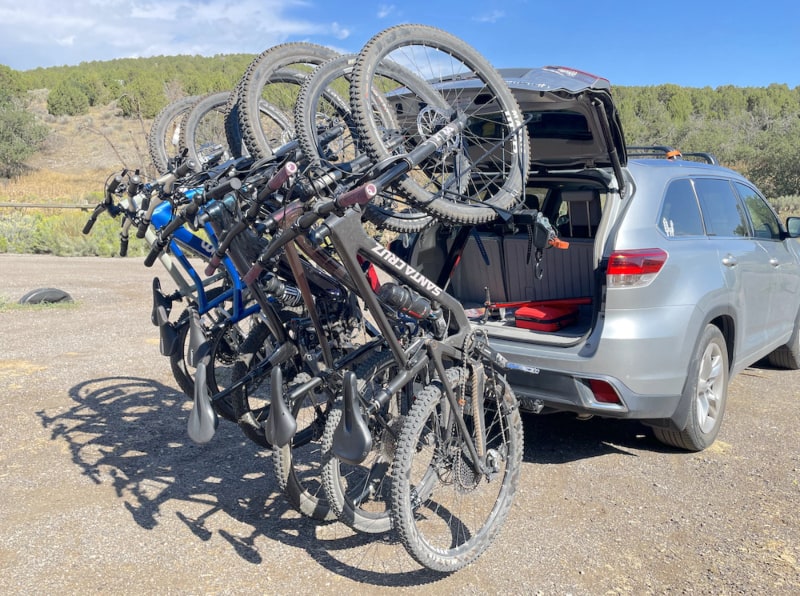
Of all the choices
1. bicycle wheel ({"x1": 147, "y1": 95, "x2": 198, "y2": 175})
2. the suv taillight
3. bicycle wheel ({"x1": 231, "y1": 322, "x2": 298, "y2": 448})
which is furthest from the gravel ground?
bicycle wheel ({"x1": 147, "y1": 95, "x2": 198, "y2": 175})

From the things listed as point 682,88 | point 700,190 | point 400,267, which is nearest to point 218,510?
point 400,267

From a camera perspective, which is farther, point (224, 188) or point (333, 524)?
point (333, 524)

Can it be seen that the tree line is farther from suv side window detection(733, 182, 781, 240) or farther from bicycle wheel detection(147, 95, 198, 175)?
suv side window detection(733, 182, 781, 240)

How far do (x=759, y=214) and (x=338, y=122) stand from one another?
142 inches

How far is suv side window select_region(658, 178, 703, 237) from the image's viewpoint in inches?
167

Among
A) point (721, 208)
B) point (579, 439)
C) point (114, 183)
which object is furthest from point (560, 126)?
point (114, 183)

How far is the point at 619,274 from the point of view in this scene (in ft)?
12.7

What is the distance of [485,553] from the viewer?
3.33 m

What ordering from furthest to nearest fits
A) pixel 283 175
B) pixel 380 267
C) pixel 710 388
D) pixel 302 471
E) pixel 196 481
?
pixel 710 388 < pixel 196 481 < pixel 302 471 < pixel 380 267 < pixel 283 175

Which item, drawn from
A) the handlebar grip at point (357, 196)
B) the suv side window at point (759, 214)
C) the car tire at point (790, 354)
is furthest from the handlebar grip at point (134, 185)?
the car tire at point (790, 354)

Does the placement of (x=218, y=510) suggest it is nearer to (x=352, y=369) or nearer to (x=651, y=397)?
(x=352, y=369)

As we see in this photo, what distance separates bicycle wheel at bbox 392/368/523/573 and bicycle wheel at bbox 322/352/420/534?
157 millimetres

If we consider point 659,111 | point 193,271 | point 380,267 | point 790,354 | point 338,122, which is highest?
point 659,111

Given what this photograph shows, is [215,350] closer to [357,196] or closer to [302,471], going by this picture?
[302,471]
